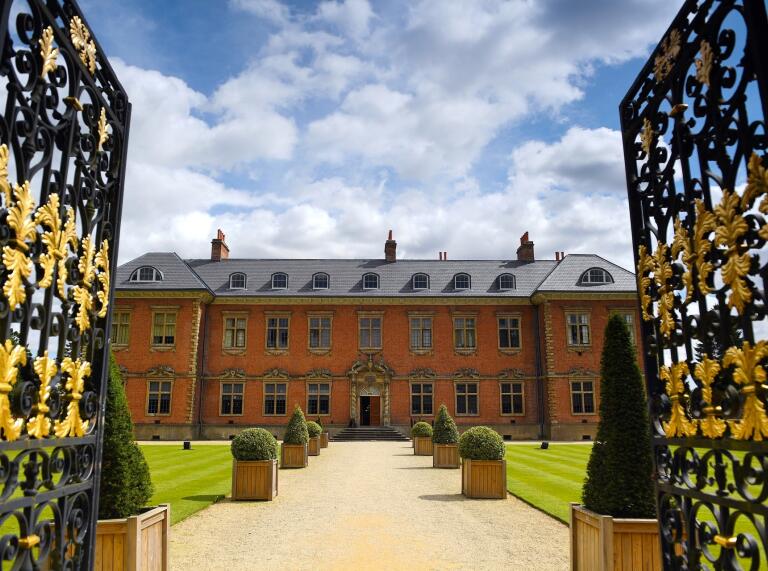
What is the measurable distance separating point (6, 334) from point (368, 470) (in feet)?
52.4

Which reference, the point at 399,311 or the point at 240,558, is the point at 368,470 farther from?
the point at 399,311

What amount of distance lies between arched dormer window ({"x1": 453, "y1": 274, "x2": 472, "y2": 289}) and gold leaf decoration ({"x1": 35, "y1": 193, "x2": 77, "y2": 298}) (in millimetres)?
33317

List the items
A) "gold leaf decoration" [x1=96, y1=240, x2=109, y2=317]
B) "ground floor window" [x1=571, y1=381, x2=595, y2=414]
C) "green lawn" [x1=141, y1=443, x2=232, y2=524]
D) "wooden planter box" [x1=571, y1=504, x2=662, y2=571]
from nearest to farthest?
1. "gold leaf decoration" [x1=96, y1=240, x2=109, y2=317]
2. "wooden planter box" [x1=571, y1=504, x2=662, y2=571]
3. "green lawn" [x1=141, y1=443, x2=232, y2=524]
4. "ground floor window" [x1=571, y1=381, x2=595, y2=414]

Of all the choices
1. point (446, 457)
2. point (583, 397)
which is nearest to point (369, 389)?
point (583, 397)

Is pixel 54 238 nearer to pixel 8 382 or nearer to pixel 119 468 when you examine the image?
pixel 8 382

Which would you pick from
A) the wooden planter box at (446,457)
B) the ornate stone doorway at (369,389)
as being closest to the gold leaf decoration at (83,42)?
the wooden planter box at (446,457)

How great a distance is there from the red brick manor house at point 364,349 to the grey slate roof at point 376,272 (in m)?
0.13

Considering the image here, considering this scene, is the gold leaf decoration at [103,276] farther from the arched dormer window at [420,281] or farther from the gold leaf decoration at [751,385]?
the arched dormer window at [420,281]

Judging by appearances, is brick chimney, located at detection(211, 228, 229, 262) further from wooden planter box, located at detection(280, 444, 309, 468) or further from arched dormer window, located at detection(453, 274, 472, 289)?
wooden planter box, located at detection(280, 444, 309, 468)

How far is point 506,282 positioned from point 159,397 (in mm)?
21112

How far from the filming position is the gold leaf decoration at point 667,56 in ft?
12.8

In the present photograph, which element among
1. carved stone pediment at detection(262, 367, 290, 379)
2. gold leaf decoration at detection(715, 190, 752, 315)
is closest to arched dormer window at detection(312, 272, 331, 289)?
carved stone pediment at detection(262, 367, 290, 379)

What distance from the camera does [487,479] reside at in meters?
12.8

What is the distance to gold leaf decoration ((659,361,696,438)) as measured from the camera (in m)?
3.73
